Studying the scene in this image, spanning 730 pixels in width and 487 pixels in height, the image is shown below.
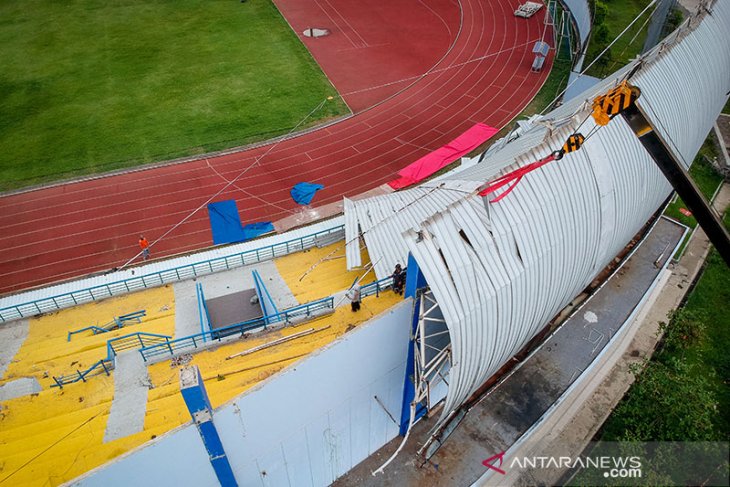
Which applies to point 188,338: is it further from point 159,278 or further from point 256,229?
point 256,229

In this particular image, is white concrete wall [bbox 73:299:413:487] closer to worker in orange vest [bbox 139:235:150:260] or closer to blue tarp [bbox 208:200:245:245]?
blue tarp [bbox 208:200:245:245]

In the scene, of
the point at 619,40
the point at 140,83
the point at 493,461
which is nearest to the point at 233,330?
the point at 493,461

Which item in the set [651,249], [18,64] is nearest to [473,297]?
[651,249]

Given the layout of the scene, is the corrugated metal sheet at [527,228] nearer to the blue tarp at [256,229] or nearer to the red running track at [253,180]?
the blue tarp at [256,229]

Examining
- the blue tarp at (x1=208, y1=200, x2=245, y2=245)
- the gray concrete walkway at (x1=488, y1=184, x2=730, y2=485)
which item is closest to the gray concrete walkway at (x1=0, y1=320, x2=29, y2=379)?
the blue tarp at (x1=208, y1=200, x2=245, y2=245)

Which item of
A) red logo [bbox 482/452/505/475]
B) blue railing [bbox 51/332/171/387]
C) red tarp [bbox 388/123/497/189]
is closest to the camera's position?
blue railing [bbox 51/332/171/387]

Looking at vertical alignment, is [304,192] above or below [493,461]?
above

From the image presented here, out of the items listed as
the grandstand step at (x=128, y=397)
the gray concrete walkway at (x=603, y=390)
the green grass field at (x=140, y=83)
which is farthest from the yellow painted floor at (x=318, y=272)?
the green grass field at (x=140, y=83)

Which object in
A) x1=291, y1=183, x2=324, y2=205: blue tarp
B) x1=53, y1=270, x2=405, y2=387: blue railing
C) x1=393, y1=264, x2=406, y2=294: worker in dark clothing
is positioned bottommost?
x1=291, y1=183, x2=324, y2=205: blue tarp
